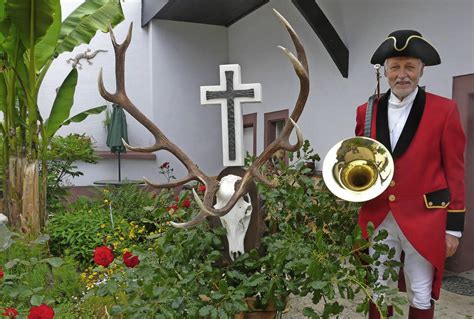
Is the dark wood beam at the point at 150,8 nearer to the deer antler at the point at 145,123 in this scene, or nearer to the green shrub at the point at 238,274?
the deer antler at the point at 145,123

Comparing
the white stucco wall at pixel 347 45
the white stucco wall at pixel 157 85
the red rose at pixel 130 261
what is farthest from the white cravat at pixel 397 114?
the white stucco wall at pixel 157 85

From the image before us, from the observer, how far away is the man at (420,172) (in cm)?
195

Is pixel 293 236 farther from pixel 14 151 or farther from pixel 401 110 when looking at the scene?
pixel 14 151

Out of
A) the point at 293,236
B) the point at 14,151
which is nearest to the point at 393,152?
the point at 293,236

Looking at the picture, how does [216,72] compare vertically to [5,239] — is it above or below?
above

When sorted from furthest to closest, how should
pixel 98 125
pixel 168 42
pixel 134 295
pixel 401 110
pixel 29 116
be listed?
pixel 168 42 < pixel 98 125 < pixel 29 116 < pixel 401 110 < pixel 134 295

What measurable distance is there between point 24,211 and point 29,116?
916 millimetres

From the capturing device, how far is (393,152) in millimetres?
2045

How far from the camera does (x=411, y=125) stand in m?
2.01

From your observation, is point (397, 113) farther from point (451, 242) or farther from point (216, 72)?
point (216, 72)

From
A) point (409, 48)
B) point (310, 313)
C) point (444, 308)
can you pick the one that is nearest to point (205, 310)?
point (310, 313)

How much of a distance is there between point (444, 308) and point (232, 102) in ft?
7.89

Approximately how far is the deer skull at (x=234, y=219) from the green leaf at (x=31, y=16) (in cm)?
249

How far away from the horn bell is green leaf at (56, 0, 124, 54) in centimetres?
305
